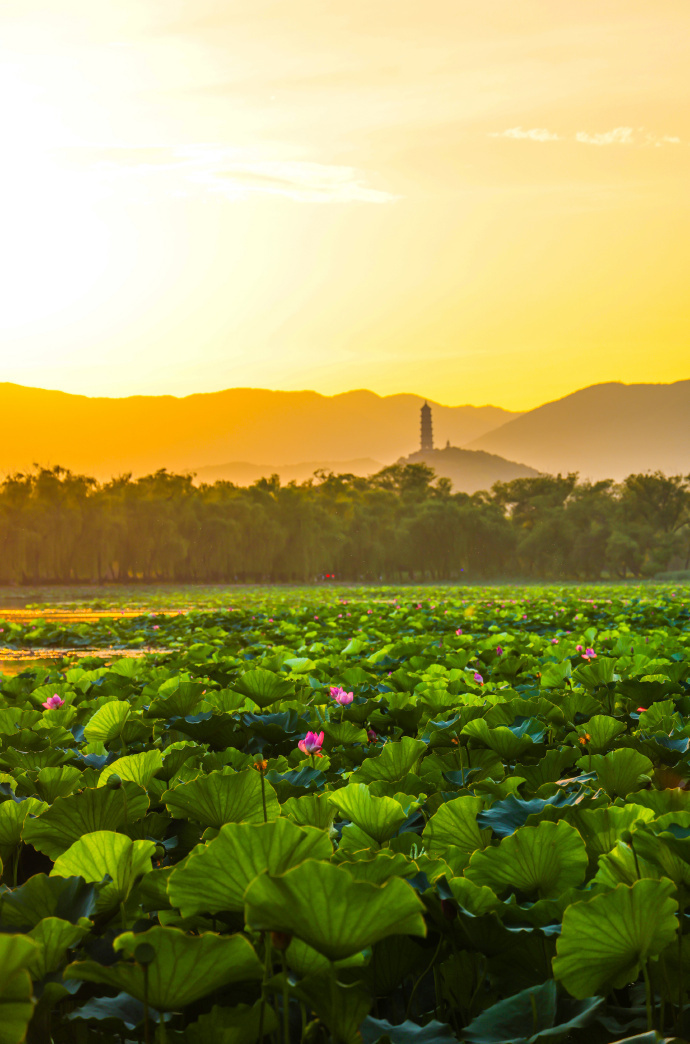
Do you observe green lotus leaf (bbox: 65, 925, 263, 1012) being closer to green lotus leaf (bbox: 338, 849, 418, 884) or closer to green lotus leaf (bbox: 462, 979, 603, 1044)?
green lotus leaf (bbox: 338, 849, 418, 884)

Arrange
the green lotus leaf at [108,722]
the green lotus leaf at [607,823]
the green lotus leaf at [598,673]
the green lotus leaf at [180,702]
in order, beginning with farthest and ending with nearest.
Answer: the green lotus leaf at [598,673] → the green lotus leaf at [180,702] → the green lotus leaf at [108,722] → the green lotus leaf at [607,823]

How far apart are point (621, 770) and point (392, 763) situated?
21.6 inches

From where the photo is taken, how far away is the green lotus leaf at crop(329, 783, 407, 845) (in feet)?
4.90

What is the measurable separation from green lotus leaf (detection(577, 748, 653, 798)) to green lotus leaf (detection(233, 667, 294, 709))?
1426 millimetres

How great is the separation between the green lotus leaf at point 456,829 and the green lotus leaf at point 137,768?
2.33ft

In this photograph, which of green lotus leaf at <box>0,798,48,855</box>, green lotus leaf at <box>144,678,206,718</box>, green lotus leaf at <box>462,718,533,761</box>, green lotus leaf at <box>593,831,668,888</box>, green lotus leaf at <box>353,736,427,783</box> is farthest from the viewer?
green lotus leaf at <box>144,678,206,718</box>

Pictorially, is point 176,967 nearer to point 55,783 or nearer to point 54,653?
point 55,783

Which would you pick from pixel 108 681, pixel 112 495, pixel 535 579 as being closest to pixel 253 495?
pixel 112 495

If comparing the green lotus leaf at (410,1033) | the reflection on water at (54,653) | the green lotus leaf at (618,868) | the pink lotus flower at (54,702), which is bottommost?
the reflection on water at (54,653)

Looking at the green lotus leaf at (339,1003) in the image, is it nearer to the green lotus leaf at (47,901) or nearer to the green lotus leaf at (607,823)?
the green lotus leaf at (47,901)

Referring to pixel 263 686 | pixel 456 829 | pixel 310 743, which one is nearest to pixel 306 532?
pixel 263 686

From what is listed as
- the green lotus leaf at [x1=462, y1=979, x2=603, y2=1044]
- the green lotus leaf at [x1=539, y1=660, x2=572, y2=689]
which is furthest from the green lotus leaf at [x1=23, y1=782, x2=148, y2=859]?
the green lotus leaf at [x1=539, y1=660, x2=572, y2=689]

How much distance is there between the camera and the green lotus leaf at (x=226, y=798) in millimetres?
1532

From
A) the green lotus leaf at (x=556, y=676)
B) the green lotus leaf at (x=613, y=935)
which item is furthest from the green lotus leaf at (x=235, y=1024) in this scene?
the green lotus leaf at (x=556, y=676)
